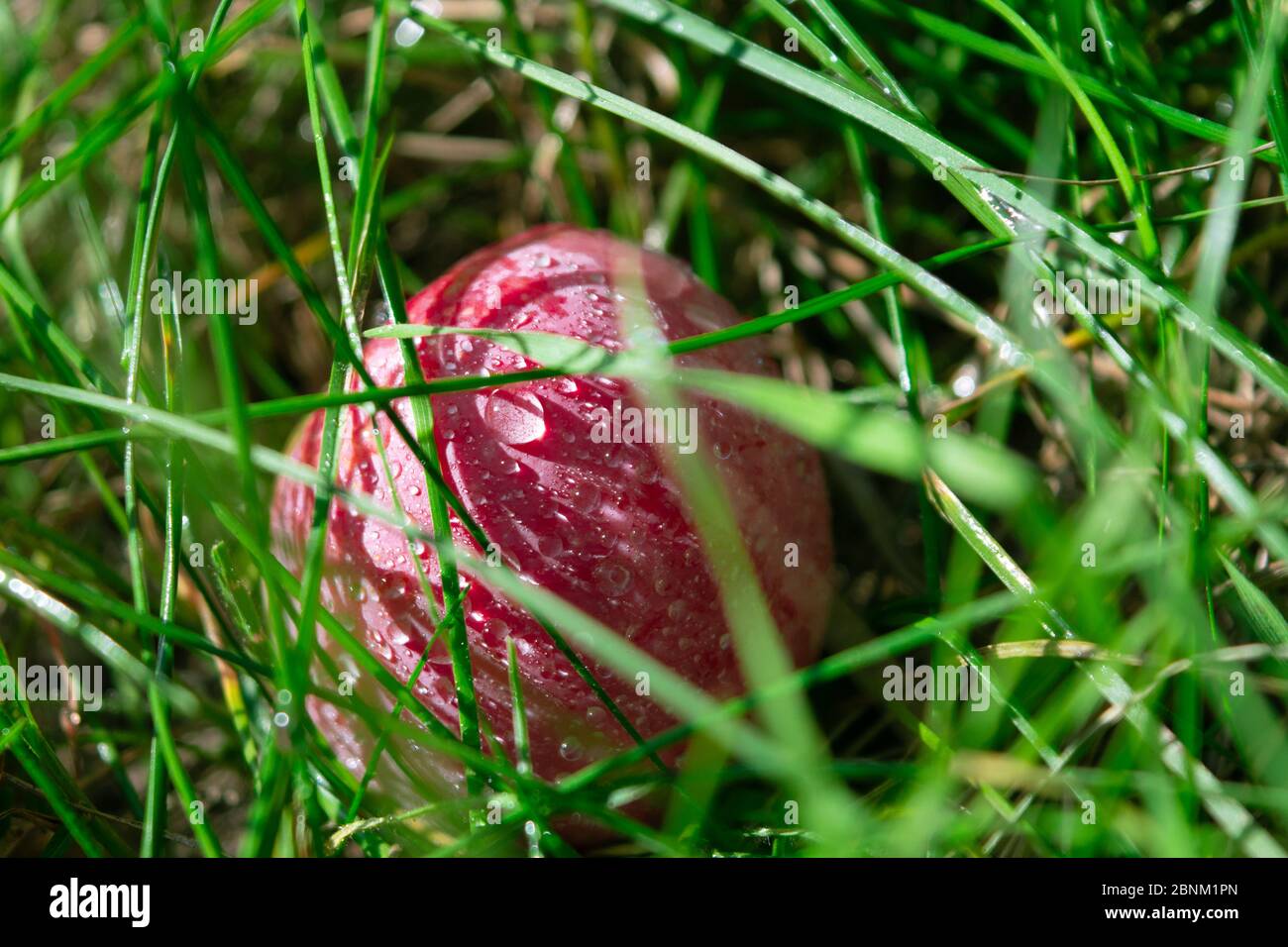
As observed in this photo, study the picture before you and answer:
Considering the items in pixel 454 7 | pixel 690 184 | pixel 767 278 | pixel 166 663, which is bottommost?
pixel 166 663

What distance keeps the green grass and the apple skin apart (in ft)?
0.13

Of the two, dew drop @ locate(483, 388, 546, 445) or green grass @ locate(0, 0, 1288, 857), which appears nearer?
green grass @ locate(0, 0, 1288, 857)

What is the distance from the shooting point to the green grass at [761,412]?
1.10m

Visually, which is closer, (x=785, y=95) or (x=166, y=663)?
(x=166, y=663)

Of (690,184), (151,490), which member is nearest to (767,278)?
(690,184)

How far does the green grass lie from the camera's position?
110 centimetres

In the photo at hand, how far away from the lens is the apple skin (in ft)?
4.04

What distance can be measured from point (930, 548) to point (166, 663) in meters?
0.99

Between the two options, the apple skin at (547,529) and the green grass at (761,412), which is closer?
the green grass at (761,412)

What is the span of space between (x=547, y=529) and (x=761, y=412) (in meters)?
0.31

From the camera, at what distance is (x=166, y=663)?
47.1 inches

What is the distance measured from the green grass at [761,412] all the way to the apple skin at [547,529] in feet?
0.13
